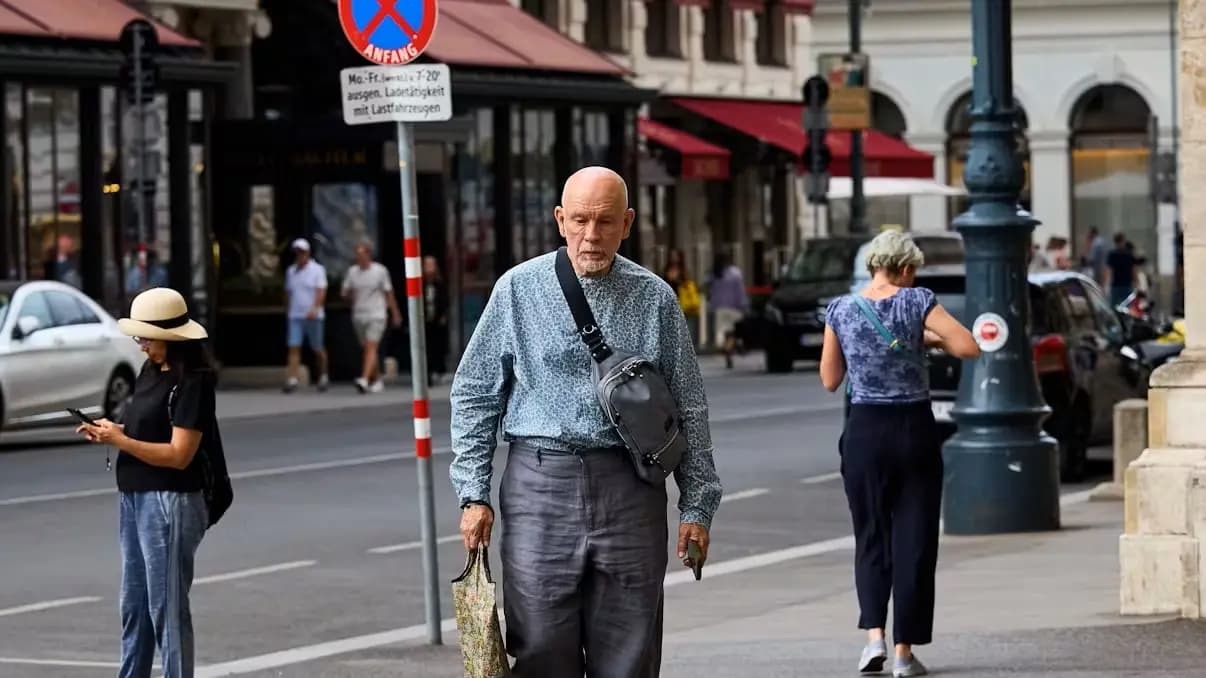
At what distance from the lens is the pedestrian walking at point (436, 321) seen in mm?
34875

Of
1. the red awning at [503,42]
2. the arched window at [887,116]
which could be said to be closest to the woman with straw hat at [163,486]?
the red awning at [503,42]

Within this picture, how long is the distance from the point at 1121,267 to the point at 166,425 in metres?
38.7

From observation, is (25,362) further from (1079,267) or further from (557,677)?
(1079,267)

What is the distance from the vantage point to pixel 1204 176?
1151 cm

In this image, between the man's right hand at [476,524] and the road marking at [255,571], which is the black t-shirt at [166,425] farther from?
the road marking at [255,571]

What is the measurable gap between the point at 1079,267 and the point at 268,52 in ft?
70.4

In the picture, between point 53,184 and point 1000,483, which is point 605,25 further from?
point 1000,483

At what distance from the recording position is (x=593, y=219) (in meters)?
7.05

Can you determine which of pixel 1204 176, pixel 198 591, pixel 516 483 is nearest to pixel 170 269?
pixel 198 591

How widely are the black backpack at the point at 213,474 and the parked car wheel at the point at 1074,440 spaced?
12091 mm

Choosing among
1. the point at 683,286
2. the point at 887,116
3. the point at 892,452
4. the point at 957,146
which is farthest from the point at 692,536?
the point at 887,116

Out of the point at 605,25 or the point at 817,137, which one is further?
the point at 605,25

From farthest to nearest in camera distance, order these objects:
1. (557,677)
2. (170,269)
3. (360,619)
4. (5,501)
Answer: (170,269)
(5,501)
(360,619)
(557,677)

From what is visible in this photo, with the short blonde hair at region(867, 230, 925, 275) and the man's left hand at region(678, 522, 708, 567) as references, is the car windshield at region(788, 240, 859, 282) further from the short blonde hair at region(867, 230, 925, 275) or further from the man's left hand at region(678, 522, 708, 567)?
the man's left hand at region(678, 522, 708, 567)
